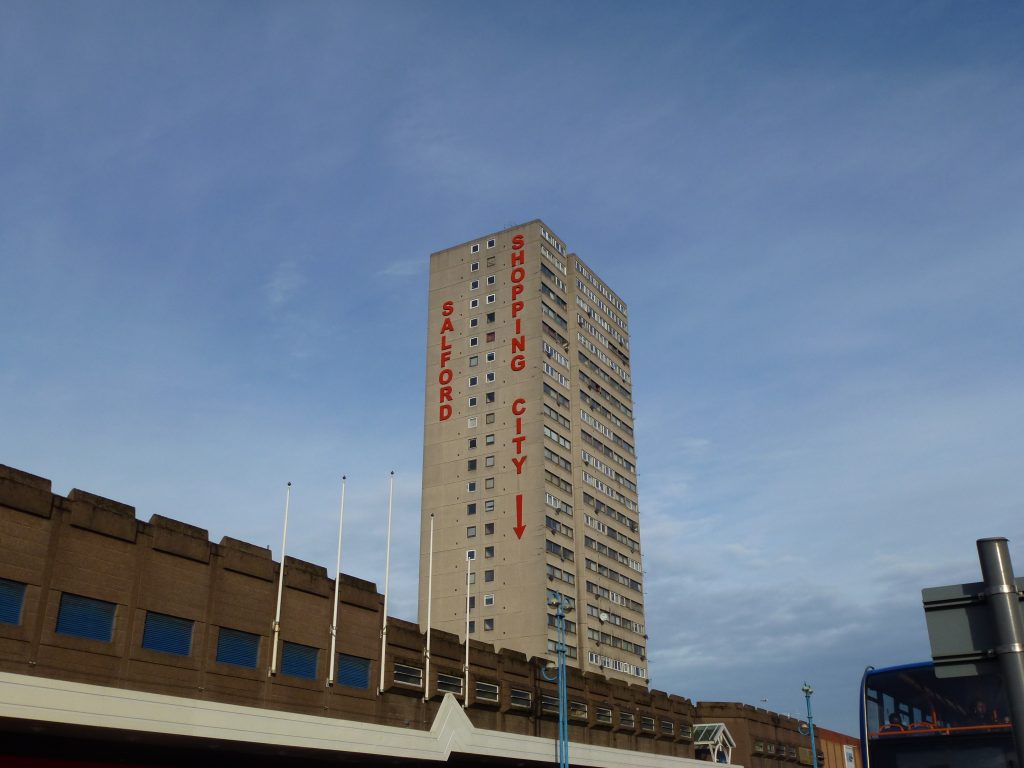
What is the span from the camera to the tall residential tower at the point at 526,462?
306 ft

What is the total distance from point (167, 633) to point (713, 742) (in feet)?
178

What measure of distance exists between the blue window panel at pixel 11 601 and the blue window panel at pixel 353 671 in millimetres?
14456

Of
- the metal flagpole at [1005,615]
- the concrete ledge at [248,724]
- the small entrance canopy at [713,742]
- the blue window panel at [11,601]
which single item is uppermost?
the blue window panel at [11,601]

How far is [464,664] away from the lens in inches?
1813

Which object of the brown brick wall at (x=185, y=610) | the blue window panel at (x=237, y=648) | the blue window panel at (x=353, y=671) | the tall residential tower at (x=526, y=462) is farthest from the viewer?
the tall residential tower at (x=526, y=462)

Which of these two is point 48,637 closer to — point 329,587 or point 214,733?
point 214,733

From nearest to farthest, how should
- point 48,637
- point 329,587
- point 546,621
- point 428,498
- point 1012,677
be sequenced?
1. point 1012,677
2. point 48,637
3. point 329,587
4. point 546,621
5. point 428,498

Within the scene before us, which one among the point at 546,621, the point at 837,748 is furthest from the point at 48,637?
the point at 837,748

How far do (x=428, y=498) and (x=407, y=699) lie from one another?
2313 inches

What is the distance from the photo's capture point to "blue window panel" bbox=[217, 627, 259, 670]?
3428 centimetres

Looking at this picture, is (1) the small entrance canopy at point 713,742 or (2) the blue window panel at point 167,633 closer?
(2) the blue window panel at point 167,633

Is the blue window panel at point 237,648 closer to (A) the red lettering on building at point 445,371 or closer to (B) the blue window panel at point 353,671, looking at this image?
(B) the blue window panel at point 353,671

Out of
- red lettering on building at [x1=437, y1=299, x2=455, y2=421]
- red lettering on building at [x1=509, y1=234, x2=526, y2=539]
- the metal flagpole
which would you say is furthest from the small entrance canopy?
the metal flagpole

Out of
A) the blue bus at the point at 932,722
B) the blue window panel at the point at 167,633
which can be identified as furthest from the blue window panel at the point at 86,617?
the blue bus at the point at 932,722
